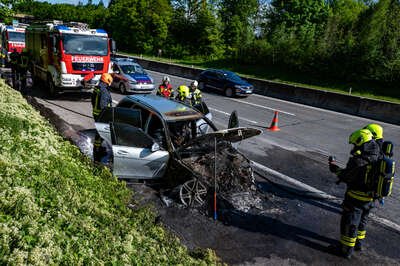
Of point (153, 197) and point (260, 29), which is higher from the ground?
point (260, 29)

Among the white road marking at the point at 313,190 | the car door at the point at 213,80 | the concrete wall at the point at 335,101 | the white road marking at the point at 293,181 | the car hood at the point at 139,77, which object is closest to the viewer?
the white road marking at the point at 313,190

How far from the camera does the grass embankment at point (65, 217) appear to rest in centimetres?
337

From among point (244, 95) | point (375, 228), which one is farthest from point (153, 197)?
point (244, 95)

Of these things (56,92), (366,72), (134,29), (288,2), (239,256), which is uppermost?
(288,2)

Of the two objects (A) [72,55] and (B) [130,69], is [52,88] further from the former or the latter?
(B) [130,69]

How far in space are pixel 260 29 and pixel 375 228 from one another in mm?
43219

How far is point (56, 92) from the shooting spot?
46.9ft

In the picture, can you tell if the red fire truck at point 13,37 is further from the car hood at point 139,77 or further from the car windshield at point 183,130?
the car windshield at point 183,130

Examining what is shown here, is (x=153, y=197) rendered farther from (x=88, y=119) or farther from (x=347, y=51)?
(x=347, y=51)

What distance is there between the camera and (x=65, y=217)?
3982 mm

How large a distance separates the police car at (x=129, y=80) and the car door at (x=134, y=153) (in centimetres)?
1090

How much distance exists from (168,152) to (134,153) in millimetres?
611

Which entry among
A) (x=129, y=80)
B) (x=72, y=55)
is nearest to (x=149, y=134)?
(x=72, y=55)

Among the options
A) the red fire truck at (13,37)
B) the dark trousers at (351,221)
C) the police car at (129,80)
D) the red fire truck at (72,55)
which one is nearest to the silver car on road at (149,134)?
the dark trousers at (351,221)
